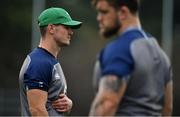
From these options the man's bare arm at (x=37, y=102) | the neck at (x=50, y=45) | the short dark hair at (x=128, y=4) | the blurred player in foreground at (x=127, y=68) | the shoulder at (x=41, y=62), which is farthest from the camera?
the neck at (x=50, y=45)

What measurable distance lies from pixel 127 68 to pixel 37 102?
163 centimetres

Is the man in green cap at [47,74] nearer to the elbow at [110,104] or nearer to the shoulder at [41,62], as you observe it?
the shoulder at [41,62]

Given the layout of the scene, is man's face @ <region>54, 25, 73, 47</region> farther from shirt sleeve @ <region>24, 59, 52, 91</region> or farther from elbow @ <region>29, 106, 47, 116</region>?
elbow @ <region>29, 106, 47, 116</region>

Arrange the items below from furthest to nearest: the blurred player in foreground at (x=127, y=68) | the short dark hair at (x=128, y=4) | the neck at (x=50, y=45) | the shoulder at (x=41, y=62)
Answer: the neck at (x=50, y=45), the shoulder at (x=41, y=62), the short dark hair at (x=128, y=4), the blurred player in foreground at (x=127, y=68)

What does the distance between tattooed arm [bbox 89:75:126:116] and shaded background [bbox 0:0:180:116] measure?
14451 millimetres

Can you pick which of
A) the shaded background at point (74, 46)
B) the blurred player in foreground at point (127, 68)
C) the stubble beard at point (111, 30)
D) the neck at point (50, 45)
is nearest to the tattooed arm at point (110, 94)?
the blurred player in foreground at point (127, 68)

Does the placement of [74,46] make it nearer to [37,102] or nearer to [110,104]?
[37,102]

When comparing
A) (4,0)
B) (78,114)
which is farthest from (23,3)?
(78,114)

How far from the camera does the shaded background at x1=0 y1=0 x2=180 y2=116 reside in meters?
19.9

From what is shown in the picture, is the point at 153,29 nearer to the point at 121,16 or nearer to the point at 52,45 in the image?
the point at 52,45

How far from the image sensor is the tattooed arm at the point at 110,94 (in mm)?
5211

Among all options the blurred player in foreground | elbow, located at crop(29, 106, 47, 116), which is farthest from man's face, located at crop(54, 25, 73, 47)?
the blurred player in foreground

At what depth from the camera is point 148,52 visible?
534cm

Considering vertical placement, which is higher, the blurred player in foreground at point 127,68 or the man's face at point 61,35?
the blurred player in foreground at point 127,68
